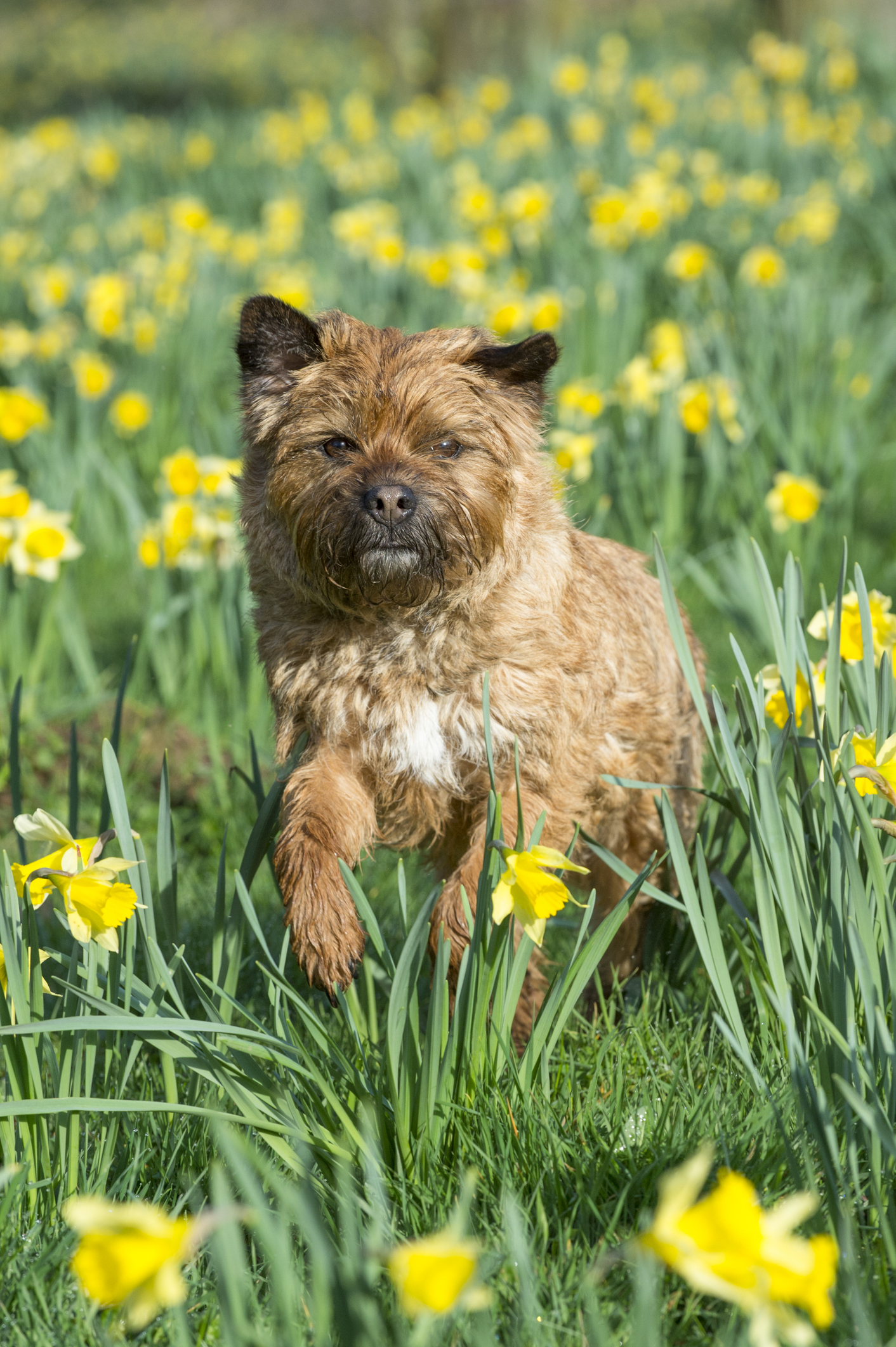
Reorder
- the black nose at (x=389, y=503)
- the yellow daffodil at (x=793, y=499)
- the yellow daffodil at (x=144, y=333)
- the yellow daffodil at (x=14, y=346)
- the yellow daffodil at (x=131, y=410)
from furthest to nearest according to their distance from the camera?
1. the yellow daffodil at (x=144, y=333)
2. the yellow daffodil at (x=14, y=346)
3. the yellow daffodil at (x=131, y=410)
4. the yellow daffodil at (x=793, y=499)
5. the black nose at (x=389, y=503)

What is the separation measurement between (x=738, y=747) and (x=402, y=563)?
69 centimetres

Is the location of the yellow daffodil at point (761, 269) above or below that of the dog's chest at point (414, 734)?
above

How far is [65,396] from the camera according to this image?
5.26m

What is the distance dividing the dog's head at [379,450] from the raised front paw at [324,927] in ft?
1.70

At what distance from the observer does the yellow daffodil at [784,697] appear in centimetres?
221

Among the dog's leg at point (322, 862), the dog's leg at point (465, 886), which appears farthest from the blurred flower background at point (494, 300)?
the dog's leg at point (322, 862)


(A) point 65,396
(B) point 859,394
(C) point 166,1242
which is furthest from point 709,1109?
(A) point 65,396

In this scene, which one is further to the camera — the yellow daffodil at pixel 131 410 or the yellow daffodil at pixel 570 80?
the yellow daffodil at pixel 570 80

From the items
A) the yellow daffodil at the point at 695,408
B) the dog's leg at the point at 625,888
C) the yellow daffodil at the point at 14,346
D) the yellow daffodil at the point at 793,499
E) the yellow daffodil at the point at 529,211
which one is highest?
the yellow daffodil at the point at 529,211

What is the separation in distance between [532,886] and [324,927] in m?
0.41

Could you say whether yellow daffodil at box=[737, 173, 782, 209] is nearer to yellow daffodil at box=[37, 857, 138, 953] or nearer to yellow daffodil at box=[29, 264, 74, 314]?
yellow daffodil at box=[29, 264, 74, 314]

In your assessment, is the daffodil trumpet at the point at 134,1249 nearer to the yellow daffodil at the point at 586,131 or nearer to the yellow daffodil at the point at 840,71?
the yellow daffodil at the point at 586,131

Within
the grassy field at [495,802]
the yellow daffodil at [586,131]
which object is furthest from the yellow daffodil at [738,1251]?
the yellow daffodil at [586,131]

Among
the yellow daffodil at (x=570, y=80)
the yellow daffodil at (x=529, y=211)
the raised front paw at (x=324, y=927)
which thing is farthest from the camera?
the yellow daffodil at (x=570, y=80)
